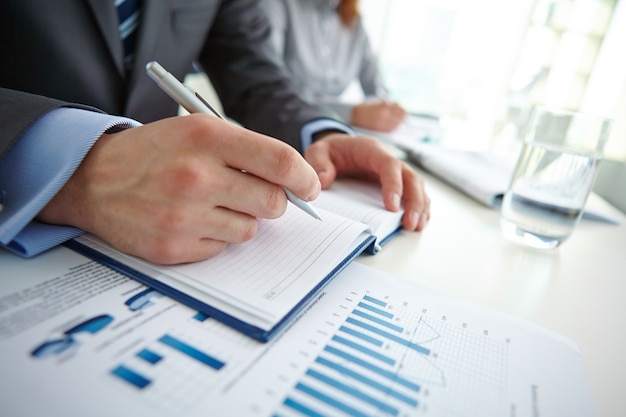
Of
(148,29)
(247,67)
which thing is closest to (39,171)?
(148,29)

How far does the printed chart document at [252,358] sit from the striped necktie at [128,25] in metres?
0.50

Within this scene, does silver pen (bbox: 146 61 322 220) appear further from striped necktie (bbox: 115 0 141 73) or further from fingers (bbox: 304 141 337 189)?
striped necktie (bbox: 115 0 141 73)

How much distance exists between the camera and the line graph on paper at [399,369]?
0.24 m

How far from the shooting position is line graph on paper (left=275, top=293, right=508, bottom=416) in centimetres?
24

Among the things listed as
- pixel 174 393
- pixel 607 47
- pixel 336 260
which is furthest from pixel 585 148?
pixel 607 47

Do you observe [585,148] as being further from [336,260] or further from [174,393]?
[174,393]

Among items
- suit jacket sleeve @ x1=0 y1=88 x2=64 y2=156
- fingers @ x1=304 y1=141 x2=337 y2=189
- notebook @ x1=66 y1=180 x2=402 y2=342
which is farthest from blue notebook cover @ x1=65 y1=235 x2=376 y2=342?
fingers @ x1=304 y1=141 x2=337 y2=189

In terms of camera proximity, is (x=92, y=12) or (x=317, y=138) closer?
(x=92, y=12)

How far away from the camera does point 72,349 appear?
0.24m

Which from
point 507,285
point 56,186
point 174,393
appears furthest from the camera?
point 507,285

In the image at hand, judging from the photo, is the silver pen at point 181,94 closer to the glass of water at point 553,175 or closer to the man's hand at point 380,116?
the glass of water at point 553,175

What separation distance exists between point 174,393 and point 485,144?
1.29 metres

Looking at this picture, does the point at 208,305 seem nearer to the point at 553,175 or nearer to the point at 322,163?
the point at 322,163

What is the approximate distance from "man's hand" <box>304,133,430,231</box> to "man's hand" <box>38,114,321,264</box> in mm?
239
